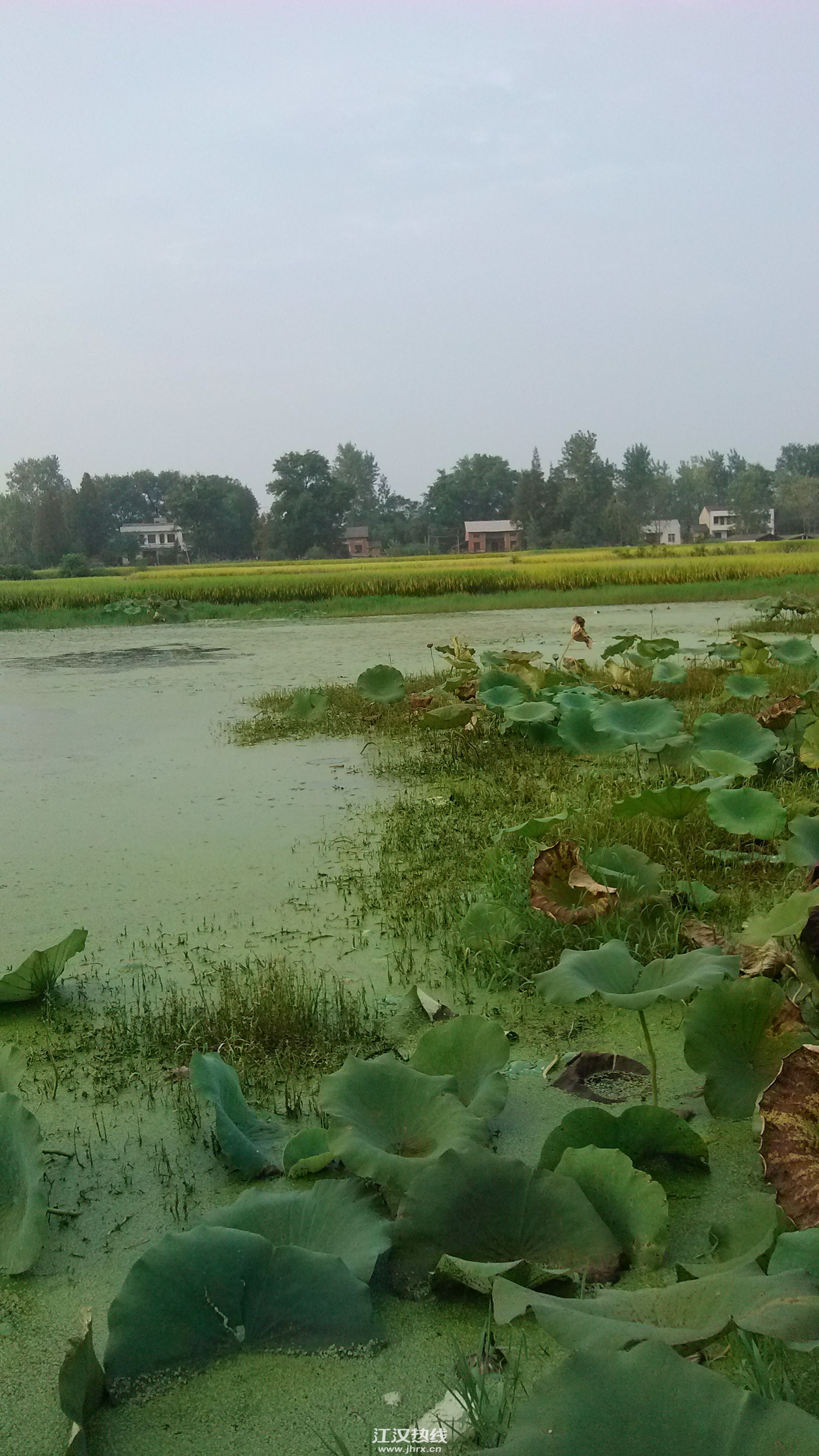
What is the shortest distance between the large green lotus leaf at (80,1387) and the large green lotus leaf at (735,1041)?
780 mm

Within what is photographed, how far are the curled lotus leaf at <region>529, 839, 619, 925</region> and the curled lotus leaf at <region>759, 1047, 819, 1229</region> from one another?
0.89 metres

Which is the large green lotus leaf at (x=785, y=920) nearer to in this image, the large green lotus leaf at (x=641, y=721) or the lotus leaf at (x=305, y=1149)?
the lotus leaf at (x=305, y=1149)

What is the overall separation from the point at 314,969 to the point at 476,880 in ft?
1.95

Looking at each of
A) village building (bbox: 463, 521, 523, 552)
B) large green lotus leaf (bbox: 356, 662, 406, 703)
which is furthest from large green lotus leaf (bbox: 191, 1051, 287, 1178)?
village building (bbox: 463, 521, 523, 552)

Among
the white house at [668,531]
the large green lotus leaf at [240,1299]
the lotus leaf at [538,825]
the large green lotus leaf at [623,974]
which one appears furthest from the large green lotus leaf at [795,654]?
the white house at [668,531]

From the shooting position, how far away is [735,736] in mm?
2977

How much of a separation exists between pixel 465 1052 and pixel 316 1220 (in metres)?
0.38

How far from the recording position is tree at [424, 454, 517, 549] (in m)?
53.4

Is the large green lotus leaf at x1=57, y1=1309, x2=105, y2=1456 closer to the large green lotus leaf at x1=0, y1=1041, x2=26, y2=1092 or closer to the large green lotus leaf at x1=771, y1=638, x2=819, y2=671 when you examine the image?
the large green lotus leaf at x1=0, y1=1041, x2=26, y2=1092

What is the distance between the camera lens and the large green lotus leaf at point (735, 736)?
2.92 metres

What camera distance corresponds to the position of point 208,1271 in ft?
3.27

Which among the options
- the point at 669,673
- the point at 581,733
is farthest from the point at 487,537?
the point at 581,733

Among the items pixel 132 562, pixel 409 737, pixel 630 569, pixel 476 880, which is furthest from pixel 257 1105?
pixel 132 562

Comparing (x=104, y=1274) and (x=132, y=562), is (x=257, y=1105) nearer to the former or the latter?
(x=104, y=1274)
